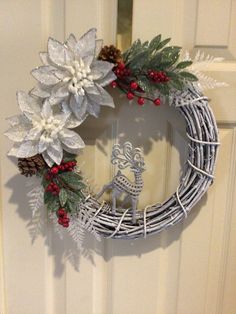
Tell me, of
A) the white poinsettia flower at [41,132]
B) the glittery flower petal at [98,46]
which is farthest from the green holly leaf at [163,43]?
the white poinsettia flower at [41,132]

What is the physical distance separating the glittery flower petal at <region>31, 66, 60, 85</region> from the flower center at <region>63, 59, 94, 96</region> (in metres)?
0.03

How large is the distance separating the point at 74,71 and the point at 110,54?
0.08 m

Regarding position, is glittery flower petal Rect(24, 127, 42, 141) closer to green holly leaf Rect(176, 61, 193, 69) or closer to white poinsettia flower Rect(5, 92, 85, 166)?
white poinsettia flower Rect(5, 92, 85, 166)

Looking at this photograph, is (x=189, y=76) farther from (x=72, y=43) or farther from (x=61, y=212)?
(x=61, y=212)

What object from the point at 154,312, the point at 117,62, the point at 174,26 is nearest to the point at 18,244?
the point at 154,312

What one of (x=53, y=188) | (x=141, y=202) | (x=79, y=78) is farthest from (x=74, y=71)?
(x=141, y=202)

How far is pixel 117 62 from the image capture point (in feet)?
2.61

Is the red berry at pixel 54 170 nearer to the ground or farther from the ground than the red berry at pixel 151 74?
nearer to the ground

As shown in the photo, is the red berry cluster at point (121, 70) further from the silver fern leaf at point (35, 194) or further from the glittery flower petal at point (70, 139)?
the silver fern leaf at point (35, 194)

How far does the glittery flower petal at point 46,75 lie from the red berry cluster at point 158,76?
175mm

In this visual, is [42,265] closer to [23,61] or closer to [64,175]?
[64,175]

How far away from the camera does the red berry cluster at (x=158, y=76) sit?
780 mm

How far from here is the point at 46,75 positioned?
778 millimetres

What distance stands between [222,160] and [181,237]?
20 cm
